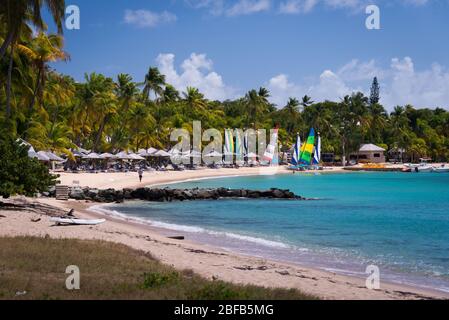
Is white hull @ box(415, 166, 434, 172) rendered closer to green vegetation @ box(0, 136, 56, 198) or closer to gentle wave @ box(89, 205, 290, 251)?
gentle wave @ box(89, 205, 290, 251)

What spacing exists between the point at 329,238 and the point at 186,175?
155 feet

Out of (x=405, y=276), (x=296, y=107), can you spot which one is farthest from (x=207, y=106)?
(x=405, y=276)

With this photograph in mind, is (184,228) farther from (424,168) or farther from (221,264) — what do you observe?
(424,168)

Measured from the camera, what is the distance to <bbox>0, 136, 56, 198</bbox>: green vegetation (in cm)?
2025

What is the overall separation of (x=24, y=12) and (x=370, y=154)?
9602cm

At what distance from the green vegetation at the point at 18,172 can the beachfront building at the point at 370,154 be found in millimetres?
94731

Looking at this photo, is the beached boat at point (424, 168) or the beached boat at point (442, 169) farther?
the beached boat at point (424, 168)

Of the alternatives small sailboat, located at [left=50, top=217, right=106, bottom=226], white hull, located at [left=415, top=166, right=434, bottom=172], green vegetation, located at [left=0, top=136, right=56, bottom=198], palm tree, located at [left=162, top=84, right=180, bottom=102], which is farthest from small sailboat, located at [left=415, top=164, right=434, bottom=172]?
small sailboat, located at [left=50, top=217, right=106, bottom=226]

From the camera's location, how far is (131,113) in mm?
75500

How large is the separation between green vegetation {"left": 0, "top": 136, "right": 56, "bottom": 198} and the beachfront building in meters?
94.7

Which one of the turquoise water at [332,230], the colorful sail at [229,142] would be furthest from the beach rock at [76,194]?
the colorful sail at [229,142]

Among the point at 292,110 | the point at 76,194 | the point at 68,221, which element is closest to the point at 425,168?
the point at 292,110

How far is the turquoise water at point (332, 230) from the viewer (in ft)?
51.1

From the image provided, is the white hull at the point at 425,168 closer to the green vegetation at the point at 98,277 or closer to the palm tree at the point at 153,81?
the palm tree at the point at 153,81
